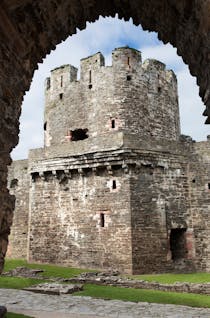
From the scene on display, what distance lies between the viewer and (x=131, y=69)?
2011cm

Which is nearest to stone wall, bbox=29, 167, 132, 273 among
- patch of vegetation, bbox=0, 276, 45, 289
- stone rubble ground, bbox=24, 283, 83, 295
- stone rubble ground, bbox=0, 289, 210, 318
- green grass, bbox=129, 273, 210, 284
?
green grass, bbox=129, 273, 210, 284

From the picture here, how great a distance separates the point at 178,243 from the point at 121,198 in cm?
361

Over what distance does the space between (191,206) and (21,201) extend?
10.0 m

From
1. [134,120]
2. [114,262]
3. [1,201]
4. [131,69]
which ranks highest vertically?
[131,69]

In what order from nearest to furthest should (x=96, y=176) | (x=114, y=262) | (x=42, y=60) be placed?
(x=42, y=60), (x=114, y=262), (x=96, y=176)

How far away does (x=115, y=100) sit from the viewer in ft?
63.9

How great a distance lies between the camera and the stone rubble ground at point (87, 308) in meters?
7.56

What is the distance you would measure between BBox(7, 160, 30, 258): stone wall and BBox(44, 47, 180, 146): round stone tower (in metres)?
2.33

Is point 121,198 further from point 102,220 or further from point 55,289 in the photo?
point 55,289

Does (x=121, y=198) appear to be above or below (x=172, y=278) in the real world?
above

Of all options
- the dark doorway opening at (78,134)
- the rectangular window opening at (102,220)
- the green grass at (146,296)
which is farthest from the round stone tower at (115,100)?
the green grass at (146,296)

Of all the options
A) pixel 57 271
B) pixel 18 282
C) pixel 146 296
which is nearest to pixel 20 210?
pixel 57 271

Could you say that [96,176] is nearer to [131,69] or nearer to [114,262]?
[114,262]

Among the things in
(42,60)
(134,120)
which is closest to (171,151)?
(134,120)
